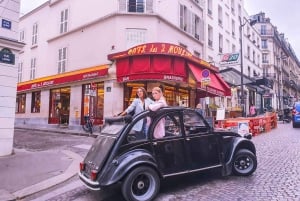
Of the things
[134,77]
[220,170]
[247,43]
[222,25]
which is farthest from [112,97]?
[247,43]

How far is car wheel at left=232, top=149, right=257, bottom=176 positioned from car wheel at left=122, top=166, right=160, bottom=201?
2119 millimetres

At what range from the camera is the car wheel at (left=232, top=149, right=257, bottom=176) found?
20.7ft

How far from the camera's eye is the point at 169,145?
17.7ft

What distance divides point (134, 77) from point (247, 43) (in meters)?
24.6

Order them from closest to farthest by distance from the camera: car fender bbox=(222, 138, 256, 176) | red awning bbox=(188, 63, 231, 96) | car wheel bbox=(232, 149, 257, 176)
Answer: car fender bbox=(222, 138, 256, 176) → car wheel bbox=(232, 149, 257, 176) → red awning bbox=(188, 63, 231, 96)

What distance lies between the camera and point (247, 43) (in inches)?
1428

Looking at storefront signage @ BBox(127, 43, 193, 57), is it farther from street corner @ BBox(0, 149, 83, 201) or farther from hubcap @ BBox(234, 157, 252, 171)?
hubcap @ BBox(234, 157, 252, 171)

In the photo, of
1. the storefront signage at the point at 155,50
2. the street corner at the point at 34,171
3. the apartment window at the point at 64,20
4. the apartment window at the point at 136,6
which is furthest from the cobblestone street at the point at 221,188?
the apartment window at the point at 64,20

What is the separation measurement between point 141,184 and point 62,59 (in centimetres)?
1842

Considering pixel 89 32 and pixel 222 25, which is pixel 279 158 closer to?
pixel 89 32

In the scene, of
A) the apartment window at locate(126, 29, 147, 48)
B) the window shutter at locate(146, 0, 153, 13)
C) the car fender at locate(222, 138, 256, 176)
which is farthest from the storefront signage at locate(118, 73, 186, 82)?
the car fender at locate(222, 138, 256, 176)

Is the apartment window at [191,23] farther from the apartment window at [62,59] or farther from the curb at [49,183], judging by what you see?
the curb at [49,183]

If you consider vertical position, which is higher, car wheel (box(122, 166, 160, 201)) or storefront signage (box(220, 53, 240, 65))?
storefront signage (box(220, 53, 240, 65))

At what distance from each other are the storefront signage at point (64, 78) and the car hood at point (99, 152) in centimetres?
1194
